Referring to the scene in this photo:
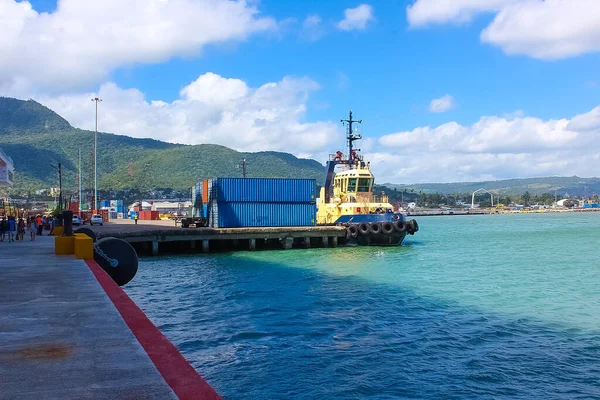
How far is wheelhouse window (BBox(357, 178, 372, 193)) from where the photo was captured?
4419 cm

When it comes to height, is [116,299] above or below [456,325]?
above

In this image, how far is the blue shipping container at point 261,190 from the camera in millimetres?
40406

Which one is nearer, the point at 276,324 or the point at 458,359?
the point at 458,359

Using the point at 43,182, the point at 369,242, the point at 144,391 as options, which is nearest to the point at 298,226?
the point at 369,242

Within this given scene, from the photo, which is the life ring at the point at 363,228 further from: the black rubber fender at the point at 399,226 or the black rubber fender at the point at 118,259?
the black rubber fender at the point at 118,259

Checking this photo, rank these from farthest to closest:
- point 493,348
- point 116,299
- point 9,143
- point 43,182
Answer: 1. point 9,143
2. point 43,182
3. point 493,348
4. point 116,299

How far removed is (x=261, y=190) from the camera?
135 feet

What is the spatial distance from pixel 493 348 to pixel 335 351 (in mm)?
3696

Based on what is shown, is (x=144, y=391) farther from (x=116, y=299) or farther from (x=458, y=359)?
(x=458, y=359)

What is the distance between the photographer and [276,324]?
15219mm

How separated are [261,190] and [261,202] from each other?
908mm

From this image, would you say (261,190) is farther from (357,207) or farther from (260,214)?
(357,207)

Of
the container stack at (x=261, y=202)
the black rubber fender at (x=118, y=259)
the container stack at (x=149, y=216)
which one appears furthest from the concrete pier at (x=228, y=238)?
the container stack at (x=149, y=216)

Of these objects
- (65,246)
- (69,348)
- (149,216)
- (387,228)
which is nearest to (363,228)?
(387,228)
